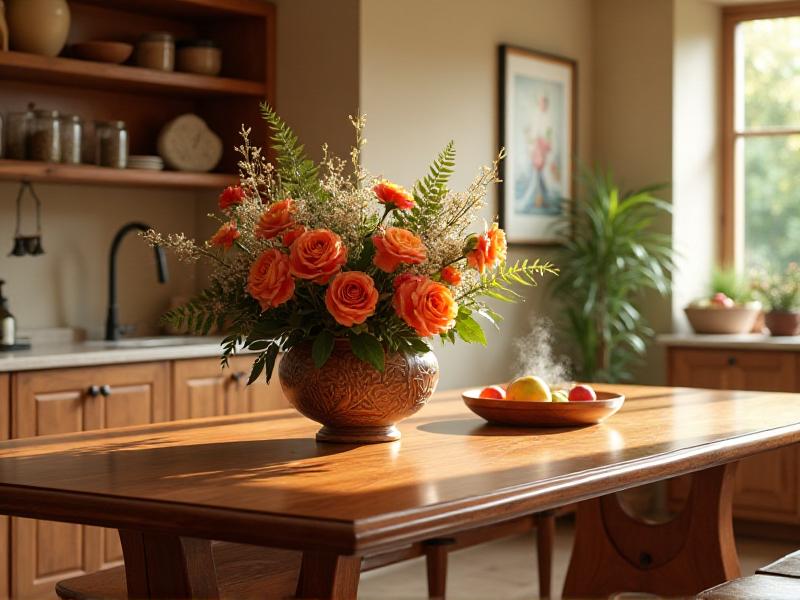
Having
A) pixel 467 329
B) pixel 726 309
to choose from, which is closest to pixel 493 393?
pixel 467 329

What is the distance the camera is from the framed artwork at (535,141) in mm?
5492

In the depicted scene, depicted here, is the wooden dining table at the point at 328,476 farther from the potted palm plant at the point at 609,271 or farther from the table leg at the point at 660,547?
the potted palm plant at the point at 609,271

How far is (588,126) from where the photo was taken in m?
6.14

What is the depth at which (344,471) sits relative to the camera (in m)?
2.07

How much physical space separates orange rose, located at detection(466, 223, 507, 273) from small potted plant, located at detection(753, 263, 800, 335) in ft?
11.7

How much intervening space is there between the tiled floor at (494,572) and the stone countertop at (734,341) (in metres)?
0.86

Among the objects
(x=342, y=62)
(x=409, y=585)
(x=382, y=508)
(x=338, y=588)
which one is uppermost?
(x=342, y=62)

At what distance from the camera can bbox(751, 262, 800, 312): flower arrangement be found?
18.6ft

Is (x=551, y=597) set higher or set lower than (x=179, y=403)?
lower

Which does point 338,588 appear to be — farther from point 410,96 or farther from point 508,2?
point 508,2

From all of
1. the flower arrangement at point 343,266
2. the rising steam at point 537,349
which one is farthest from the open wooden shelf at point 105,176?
the flower arrangement at point 343,266

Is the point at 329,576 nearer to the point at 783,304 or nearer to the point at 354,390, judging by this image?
the point at 354,390

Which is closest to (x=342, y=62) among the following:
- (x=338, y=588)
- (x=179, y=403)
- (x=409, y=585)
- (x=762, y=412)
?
(x=179, y=403)

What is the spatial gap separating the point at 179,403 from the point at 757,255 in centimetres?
323
